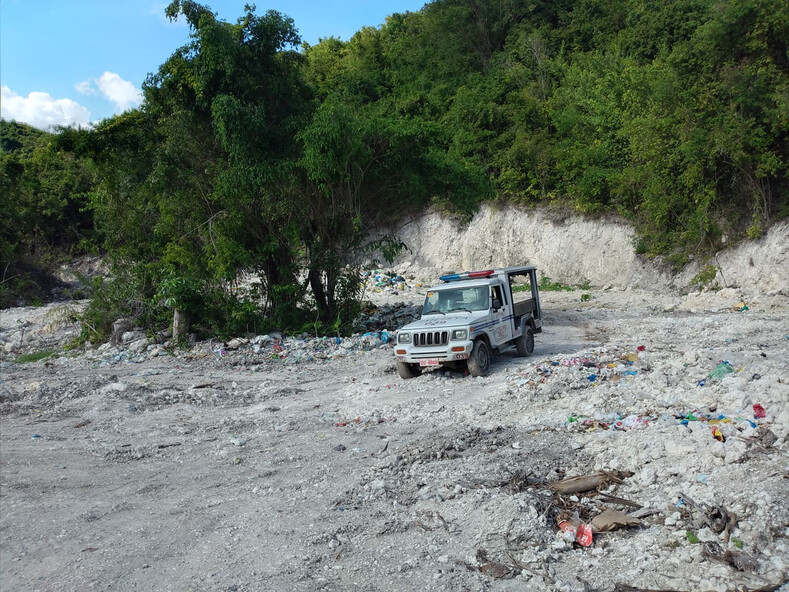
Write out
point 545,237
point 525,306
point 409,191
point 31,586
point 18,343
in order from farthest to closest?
point 545,237
point 18,343
point 409,191
point 525,306
point 31,586

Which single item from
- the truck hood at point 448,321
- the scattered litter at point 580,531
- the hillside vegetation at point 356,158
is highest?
the hillside vegetation at point 356,158

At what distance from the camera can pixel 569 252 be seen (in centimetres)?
2927

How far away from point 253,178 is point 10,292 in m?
24.0

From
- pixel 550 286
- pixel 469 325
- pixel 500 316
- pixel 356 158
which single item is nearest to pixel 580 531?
pixel 469 325

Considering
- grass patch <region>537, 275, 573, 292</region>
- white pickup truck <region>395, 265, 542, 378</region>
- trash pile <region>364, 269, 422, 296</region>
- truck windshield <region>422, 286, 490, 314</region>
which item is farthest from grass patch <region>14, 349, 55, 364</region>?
grass patch <region>537, 275, 573, 292</region>

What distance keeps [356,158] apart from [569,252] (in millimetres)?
15572

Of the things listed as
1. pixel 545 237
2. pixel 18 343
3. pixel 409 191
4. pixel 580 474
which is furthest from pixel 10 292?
pixel 580 474

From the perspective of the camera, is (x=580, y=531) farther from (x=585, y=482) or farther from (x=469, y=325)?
(x=469, y=325)

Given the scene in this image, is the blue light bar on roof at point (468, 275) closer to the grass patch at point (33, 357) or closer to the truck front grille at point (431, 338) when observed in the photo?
the truck front grille at point (431, 338)

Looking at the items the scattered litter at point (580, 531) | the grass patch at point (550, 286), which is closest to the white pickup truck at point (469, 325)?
the scattered litter at point (580, 531)

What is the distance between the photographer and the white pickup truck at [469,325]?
36.9ft

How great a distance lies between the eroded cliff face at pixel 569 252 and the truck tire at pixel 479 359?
9556mm

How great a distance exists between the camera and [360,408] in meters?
10.2

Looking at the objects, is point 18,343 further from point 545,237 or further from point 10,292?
point 545,237
